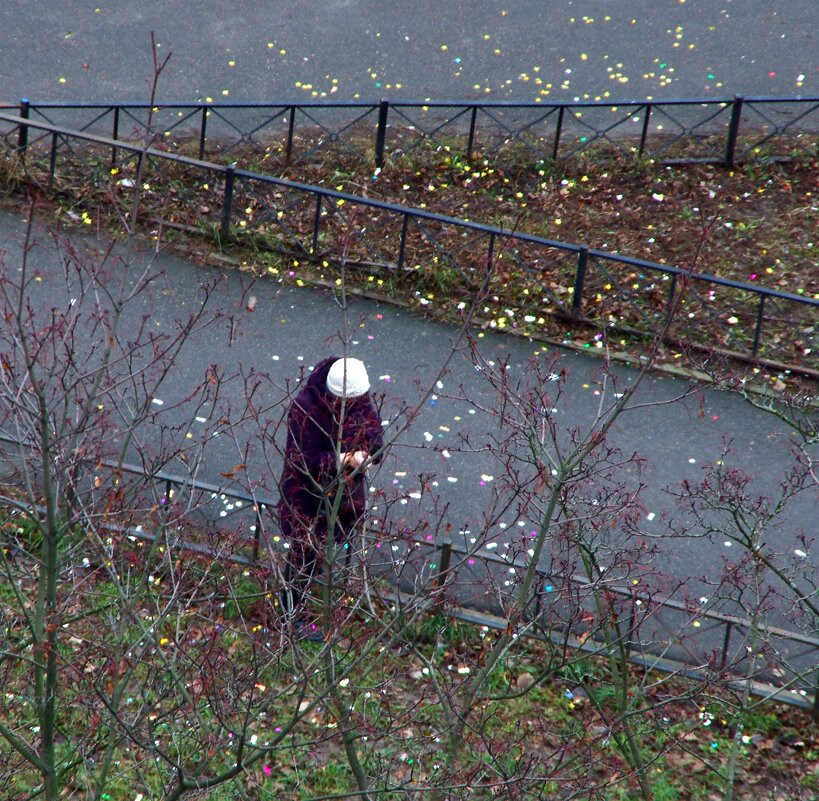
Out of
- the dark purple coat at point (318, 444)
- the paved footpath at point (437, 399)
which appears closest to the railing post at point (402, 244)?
the paved footpath at point (437, 399)

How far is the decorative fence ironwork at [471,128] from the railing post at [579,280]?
90.0 inches

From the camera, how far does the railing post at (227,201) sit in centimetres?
1041

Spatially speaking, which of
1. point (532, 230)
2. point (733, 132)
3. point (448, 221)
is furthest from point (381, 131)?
point (733, 132)

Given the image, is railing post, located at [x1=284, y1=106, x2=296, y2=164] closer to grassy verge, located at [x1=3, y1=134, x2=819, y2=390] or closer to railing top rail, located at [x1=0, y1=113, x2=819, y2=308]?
grassy verge, located at [x1=3, y1=134, x2=819, y2=390]

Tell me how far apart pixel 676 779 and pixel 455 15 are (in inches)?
423

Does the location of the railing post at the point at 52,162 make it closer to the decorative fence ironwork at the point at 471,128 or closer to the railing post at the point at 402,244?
the decorative fence ironwork at the point at 471,128

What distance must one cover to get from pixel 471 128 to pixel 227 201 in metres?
2.79

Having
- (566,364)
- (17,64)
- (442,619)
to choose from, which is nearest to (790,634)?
(442,619)

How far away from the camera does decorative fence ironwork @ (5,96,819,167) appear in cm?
1170

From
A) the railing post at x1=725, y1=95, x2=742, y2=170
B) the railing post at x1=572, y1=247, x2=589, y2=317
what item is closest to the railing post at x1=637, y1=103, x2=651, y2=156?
the railing post at x1=725, y1=95, x2=742, y2=170

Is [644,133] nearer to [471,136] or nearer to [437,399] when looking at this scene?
[471,136]

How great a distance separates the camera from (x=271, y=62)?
1364 centimetres

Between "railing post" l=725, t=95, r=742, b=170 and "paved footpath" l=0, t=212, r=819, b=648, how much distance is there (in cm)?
336

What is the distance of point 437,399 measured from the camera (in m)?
8.94
